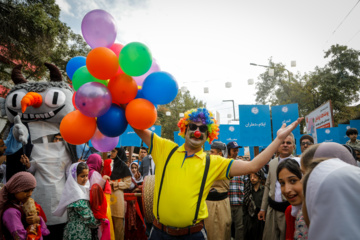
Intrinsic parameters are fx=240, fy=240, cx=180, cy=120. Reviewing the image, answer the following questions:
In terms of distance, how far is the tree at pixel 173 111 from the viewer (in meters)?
28.2

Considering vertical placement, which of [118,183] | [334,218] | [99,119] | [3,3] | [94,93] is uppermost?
[3,3]

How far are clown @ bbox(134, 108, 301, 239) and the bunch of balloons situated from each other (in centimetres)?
40

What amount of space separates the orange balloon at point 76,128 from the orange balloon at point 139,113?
38cm

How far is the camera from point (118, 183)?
15.6 ft

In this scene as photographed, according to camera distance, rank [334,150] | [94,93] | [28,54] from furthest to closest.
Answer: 1. [28,54]
2. [94,93]
3. [334,150]

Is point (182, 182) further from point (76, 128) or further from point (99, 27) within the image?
point (99, 27)

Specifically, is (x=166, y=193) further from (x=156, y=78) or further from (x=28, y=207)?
(x=28, y=207)

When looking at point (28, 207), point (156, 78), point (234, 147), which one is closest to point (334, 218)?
point (156, 78)

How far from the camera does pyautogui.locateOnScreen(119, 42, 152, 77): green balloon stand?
6.96 ft

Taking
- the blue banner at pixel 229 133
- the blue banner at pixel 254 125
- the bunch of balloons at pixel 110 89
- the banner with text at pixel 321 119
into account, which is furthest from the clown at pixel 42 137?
the banner with text at pixel 321 119

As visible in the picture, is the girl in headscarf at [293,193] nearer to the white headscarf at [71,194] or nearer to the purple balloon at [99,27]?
the purple balloon at [99,27]

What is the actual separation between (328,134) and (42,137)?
26.2 feet

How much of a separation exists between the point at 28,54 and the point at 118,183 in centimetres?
464

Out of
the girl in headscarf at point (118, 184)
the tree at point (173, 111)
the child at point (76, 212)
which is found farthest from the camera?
the tree at point (173, 111)
